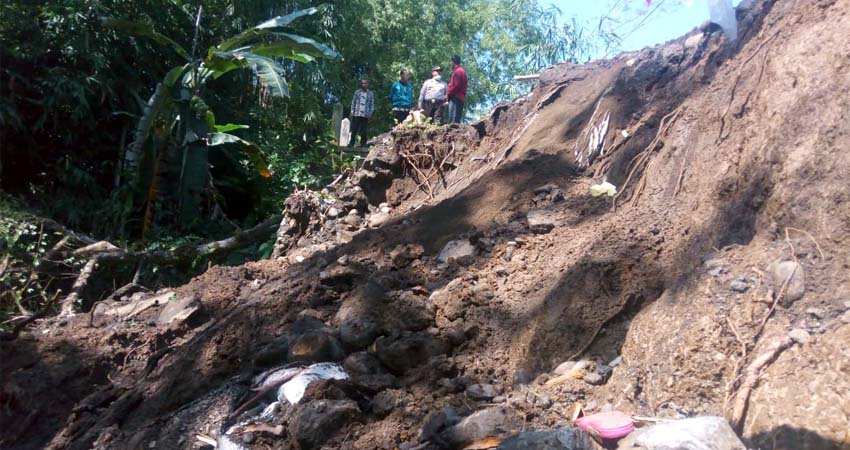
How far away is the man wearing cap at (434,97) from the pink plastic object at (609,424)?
25.5 ft

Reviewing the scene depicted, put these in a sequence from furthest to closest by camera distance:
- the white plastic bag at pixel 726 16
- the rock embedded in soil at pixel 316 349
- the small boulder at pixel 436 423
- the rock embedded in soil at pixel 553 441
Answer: the white plastic bag at pixel 726 16 → the rock embedded in soil at pixel 316 349 → the small boulder at pixel 436 423 → the rock embedded in soil at pixel 553 441

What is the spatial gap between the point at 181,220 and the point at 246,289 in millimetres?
4892

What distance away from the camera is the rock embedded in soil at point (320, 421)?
12.5ft

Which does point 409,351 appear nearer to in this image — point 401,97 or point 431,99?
point 431,99

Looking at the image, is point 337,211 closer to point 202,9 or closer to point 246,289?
point 246,289

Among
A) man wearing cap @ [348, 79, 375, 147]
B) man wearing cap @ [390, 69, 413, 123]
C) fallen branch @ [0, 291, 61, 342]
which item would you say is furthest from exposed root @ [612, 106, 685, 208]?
man wearing cap @ [348, 79, 375, 147]

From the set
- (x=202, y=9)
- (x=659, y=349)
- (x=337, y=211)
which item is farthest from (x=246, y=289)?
(x=202, y=9)

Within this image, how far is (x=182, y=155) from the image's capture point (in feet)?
38.4

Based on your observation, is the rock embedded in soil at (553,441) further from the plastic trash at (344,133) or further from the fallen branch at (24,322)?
the plastic trash at (344,133)

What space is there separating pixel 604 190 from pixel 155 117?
7678mm

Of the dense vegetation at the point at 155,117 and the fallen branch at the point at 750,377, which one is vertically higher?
the dense vegetation at the point at 155,117

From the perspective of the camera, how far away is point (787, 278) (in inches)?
143

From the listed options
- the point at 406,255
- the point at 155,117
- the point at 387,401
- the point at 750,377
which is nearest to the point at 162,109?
the point at 155,117

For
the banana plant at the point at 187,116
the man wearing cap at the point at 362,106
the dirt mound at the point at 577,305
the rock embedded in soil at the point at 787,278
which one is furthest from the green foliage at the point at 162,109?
the rock embedded in soil at the point at 787,278
